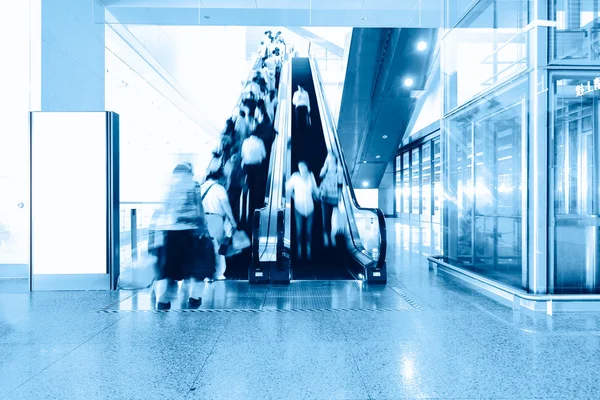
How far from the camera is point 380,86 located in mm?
13953

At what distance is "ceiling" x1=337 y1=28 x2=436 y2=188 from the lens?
40.2ft

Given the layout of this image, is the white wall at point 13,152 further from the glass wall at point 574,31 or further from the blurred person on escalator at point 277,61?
the blurred person on escalator at point 277,61

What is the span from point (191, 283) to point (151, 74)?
7.92m

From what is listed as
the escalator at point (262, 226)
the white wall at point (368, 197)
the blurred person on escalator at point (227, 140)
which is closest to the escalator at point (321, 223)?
the escalator at point (262, 226)

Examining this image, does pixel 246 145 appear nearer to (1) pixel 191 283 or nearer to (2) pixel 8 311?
(1) pixel 191 283

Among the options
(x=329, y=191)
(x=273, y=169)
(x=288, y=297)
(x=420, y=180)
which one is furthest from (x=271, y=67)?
(x=420, y=180)

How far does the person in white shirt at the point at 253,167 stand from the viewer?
10039 millimetres

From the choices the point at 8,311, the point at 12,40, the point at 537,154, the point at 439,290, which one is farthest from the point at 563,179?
the point at 12,40

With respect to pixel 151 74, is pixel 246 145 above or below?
below

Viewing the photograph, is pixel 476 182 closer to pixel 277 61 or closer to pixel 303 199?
pixel 303 199

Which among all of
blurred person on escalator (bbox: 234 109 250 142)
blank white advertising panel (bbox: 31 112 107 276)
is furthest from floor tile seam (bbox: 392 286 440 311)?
blurred person on escalator (bbox: 234 109 250 142)

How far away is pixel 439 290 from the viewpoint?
19.0 ft

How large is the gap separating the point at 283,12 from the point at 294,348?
7.12 m

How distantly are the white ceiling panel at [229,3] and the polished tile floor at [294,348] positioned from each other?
5791 mm
